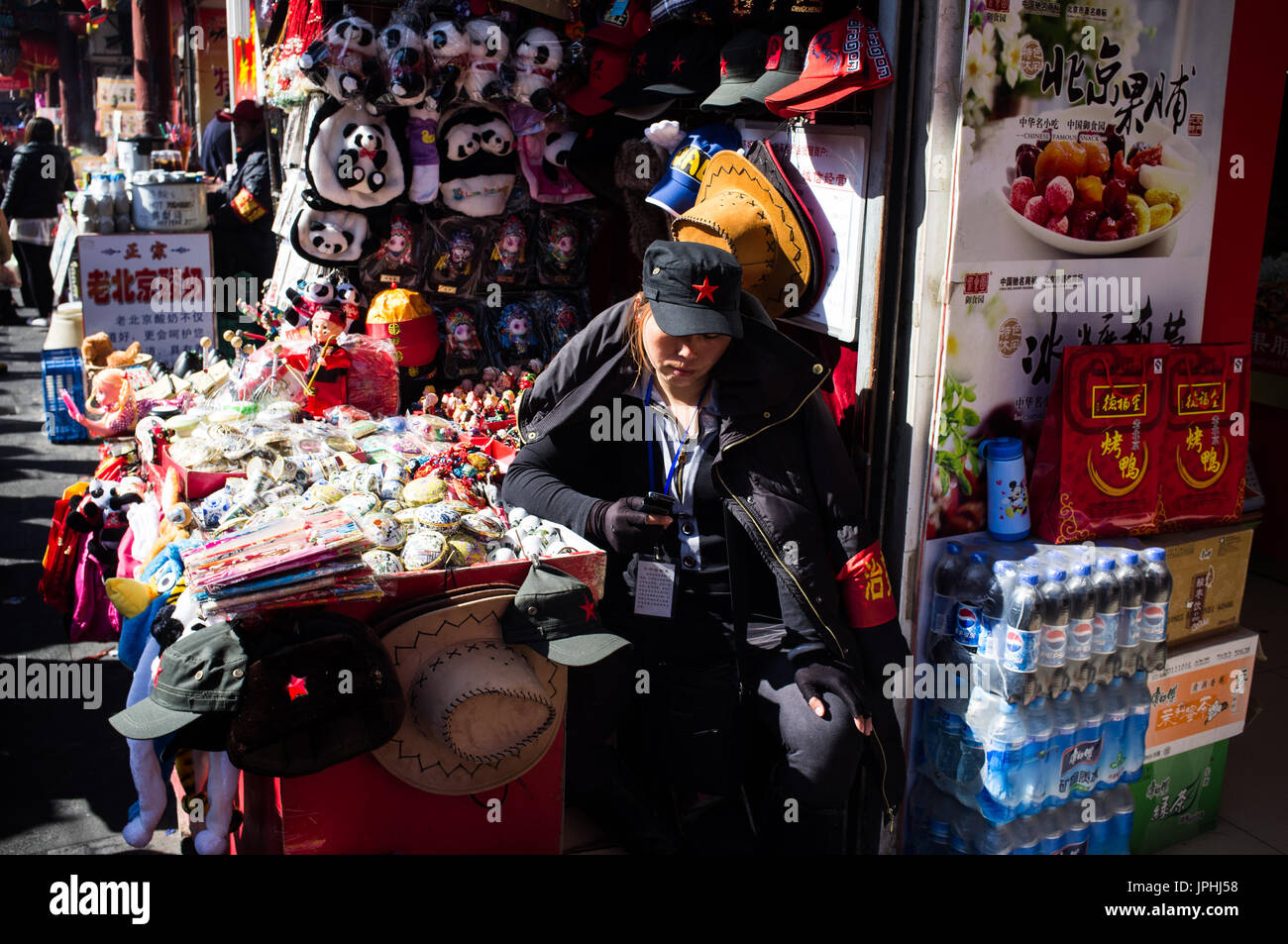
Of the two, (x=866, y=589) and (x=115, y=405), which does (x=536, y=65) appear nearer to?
(x=115, y=405)

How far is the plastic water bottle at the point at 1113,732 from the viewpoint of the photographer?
3070 mm

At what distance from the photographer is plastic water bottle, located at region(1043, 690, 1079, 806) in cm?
297

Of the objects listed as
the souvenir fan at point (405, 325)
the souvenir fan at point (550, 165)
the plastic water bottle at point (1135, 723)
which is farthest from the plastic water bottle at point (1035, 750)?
the souvenir fan at point (550, 165)

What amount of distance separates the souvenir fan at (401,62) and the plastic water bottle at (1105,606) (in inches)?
123

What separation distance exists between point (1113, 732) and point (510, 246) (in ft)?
10.2

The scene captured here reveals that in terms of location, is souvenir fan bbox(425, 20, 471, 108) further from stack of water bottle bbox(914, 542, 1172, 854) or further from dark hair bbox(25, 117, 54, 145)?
dark hair bbox(25, 117, 54, 145)

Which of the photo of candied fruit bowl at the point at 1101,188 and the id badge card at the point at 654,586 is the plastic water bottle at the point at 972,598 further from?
the photo of candied fruit bowl at the point at 1101,188

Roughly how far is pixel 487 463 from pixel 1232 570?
2458 mm

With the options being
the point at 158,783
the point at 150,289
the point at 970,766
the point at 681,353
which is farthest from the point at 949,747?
the point at 150,289

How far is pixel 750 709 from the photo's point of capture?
3008mm

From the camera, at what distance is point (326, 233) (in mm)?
4465

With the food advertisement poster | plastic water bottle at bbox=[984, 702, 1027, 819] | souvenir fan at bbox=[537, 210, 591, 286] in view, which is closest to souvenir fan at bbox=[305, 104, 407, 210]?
souvenir fan at bbox=[537, 210, 591, 286]
